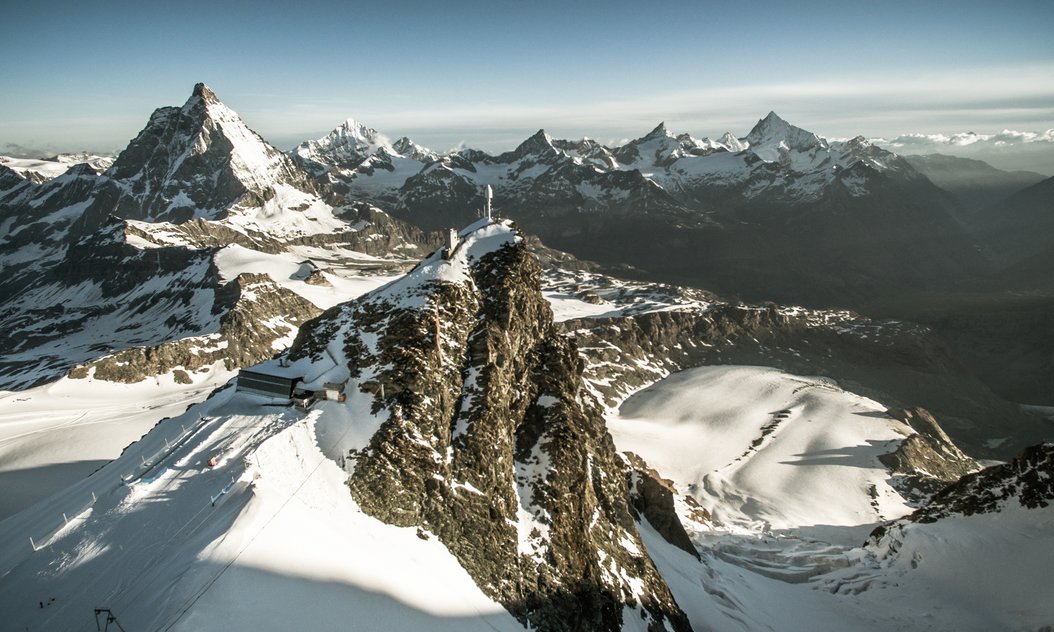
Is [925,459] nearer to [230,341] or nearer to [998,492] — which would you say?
[998,492]

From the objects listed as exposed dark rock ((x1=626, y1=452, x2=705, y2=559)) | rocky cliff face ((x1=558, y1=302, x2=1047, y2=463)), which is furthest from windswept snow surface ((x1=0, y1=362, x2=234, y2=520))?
rocky cliff face ((x1=558, y1=302, x2=1047, y2=463))

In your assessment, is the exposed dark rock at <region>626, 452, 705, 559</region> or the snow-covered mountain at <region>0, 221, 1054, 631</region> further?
the exposed dark rock at <region>626, 452, 705, 559</region>

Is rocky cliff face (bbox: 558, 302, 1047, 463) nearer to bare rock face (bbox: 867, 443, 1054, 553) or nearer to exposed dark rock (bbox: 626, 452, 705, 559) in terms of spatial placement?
exposed dark rock (bbox: 626, 452, 705, 559)

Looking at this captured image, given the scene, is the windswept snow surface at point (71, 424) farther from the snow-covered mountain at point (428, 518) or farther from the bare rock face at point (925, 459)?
the bare rock face at point (925, 459)

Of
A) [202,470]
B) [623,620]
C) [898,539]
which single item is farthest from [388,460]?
[898,539]

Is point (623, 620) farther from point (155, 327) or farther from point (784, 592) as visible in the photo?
point (155, 327)

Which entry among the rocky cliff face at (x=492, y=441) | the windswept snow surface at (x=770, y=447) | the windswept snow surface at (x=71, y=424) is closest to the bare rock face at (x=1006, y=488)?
the windswept snow surface at (x=770, y=447)

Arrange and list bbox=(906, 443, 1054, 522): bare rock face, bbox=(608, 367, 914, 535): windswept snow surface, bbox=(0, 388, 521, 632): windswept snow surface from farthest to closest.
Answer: bbox=(608, 367, 914, 535): windswept snow surface
bbox=(906, 443, 1054, 522): bare rock face
bbox=(0, 388, 521, 632): windswept snow surface
